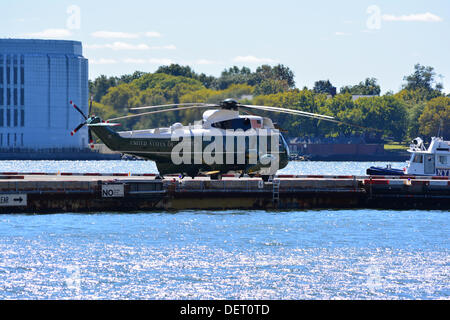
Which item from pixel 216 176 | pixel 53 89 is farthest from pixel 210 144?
pixel 53 89

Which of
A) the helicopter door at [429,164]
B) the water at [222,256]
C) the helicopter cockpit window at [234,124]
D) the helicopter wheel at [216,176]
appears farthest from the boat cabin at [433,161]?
the helicopter wheel at [216,176]

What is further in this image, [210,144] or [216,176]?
[216,176]

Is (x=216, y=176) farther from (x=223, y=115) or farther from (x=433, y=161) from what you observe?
(x=433, y=161)

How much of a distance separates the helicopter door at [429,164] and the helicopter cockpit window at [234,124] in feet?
54.0

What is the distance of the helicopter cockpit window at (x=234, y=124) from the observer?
55.1 metres

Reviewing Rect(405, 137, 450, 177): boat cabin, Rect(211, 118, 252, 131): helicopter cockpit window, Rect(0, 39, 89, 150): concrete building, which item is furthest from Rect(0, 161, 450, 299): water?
Rect(0, 39, 89, 150): concrete building

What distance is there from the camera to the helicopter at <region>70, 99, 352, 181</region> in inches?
2137

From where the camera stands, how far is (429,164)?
64.4m

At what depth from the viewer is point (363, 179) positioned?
57062 mm

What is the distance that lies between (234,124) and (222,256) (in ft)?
54.4

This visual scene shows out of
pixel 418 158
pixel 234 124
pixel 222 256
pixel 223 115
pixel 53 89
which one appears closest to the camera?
pixel 222 256

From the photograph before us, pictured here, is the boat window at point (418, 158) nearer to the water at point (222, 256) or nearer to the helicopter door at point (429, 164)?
the helicopter door at point (429, 164)

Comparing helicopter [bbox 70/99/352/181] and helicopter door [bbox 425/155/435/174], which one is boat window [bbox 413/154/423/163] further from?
helicopter [bbox 70/99/352/181]

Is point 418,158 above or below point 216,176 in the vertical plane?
above
